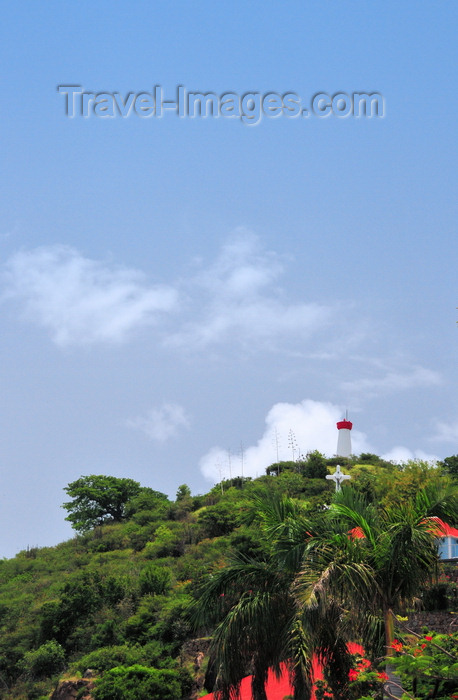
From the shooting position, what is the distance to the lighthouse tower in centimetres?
7025

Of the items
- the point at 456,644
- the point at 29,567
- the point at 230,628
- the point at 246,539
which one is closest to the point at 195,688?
the point at 246,539

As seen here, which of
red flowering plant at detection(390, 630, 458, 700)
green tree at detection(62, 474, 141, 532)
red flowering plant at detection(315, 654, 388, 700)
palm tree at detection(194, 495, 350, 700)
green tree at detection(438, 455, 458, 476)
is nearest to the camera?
red flowering plant at detection(390, 630, 458, 700)

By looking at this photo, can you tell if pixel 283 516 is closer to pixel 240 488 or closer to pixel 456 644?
pixel 456 644

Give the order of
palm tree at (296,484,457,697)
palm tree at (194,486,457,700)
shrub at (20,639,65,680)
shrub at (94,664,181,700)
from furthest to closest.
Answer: shrub at (20,639,65,680)
shrub at (94,664,181,700)
palm tree at (194,486,457,700)
palm tree at (296,484,457,697)

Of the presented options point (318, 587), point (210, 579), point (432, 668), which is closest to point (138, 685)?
point (210, 579)

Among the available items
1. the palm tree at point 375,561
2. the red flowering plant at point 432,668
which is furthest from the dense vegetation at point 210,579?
the red flowering plant at point 432,668

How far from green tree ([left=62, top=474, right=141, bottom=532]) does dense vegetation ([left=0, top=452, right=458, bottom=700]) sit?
14 centimetres

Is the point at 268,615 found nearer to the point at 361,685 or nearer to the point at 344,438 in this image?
the point at 361,685

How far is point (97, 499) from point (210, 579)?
55018 mm

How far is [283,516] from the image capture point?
13992mm

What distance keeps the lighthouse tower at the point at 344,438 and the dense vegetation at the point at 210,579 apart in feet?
20.1

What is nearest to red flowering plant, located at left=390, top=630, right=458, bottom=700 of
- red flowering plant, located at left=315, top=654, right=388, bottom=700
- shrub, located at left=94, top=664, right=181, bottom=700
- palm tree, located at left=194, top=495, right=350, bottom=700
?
palm tree, located at left=194, top=495, right=350, bottom=700

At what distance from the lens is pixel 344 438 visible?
235 ft

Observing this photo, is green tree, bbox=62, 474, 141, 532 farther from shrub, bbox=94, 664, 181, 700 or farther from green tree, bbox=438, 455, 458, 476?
shrub, bbox=94, 664, 181, 700
